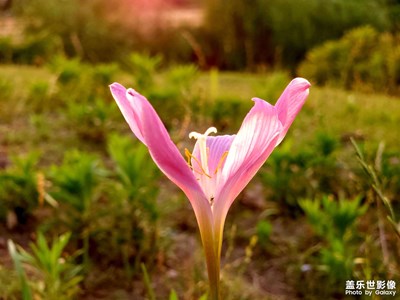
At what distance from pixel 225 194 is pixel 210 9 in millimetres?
11484

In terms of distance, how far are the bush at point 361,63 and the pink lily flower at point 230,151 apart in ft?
21.7

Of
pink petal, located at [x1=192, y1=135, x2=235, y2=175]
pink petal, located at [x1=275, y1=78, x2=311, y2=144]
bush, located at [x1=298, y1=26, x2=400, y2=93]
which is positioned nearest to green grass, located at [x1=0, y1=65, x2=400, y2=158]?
pink petal, located at [x1=192, y1=135, x2=235, y2=175]

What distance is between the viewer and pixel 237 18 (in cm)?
1205

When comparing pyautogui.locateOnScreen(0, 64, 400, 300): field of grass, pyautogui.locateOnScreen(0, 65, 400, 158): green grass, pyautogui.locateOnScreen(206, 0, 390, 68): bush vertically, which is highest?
pyautogui.locateOnScreen(206, 0, 390, 68): bush

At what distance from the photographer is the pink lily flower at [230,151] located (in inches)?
31.2

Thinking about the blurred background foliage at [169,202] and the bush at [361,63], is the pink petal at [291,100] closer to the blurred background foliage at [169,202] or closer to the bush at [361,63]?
the blurred background foliage at [169,202]

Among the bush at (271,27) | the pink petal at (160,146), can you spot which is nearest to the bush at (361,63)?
the bush at (271,27)

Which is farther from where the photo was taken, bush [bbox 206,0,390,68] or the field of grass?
bush [bbox 206,0,390,68]

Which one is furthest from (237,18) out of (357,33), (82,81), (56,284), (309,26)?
(56,284)

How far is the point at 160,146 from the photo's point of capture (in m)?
0.79

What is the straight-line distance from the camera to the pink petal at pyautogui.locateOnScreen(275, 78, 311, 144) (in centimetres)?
87

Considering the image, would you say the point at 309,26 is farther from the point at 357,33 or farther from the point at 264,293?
the point at 264,293

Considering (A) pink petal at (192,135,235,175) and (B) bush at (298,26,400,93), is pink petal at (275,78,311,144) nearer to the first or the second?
(A) pink petal at (192,135,235,175)

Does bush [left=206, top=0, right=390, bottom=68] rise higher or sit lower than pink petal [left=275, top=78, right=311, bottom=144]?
higher
